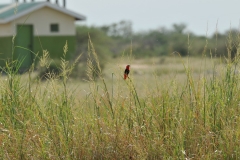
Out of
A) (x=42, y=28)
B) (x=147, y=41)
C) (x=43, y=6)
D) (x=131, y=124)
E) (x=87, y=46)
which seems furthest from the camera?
(x=147, y=41)

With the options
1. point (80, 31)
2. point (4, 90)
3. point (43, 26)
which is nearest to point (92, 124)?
point (4, 90)

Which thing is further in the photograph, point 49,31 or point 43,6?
point 49,31

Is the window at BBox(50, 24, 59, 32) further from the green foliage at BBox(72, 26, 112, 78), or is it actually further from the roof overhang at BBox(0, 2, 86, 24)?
the green foliage at BBox(72, 26, 112, 78)

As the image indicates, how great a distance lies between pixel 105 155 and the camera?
4.33m

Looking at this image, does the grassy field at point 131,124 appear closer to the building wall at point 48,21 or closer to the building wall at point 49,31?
the building wall at point 49,31

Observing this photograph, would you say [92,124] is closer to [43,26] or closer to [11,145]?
[11,145]

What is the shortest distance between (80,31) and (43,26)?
469 centimetres

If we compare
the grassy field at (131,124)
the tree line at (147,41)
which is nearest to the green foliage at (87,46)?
the tree line at (147,41)

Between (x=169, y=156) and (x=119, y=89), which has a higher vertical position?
(x=119, y=89)

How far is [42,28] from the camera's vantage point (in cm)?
2631

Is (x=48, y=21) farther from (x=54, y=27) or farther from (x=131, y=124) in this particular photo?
(x=131, y=124)

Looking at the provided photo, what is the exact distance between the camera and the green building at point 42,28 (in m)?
25.1

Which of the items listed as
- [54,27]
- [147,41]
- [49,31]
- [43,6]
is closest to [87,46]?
[49,31]

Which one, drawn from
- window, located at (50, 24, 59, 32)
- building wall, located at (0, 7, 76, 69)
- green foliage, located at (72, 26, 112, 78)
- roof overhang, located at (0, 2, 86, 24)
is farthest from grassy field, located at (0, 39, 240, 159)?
window, located at (50, 24, 59, 32)
